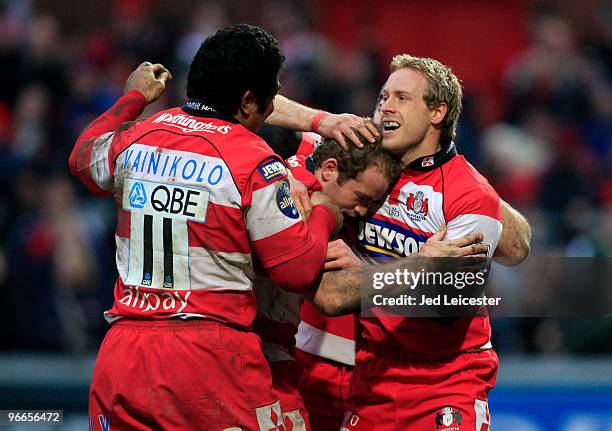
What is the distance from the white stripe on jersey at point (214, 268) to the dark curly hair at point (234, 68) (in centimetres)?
65

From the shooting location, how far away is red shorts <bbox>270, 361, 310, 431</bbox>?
4.75 m

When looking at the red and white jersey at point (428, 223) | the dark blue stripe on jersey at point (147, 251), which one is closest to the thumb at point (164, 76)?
the dark blue stripe on jersey at point (147, 251)

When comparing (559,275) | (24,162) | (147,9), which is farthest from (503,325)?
(147,9)

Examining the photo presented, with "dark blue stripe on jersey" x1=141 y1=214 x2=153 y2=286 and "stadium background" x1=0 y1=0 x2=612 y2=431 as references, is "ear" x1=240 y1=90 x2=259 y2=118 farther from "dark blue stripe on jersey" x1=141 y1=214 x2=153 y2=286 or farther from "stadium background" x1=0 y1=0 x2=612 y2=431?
"stadium background" x1=0 y1=0 x2=612 y2=431

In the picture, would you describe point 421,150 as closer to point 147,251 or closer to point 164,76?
point 164,76

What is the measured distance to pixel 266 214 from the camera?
13.9 ft

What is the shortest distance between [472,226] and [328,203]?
686mm

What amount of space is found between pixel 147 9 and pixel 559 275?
7484 mm

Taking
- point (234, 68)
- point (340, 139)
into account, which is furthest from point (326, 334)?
point (234, 68)

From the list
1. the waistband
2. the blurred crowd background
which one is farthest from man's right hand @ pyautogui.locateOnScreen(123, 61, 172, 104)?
the blurred crowd background

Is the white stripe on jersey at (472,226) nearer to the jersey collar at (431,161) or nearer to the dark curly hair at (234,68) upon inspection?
the jersey collar at (431,161)

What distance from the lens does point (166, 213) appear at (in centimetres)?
428

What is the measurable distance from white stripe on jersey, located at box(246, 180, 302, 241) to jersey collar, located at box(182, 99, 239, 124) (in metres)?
0.41

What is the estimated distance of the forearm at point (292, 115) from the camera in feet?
17.2
